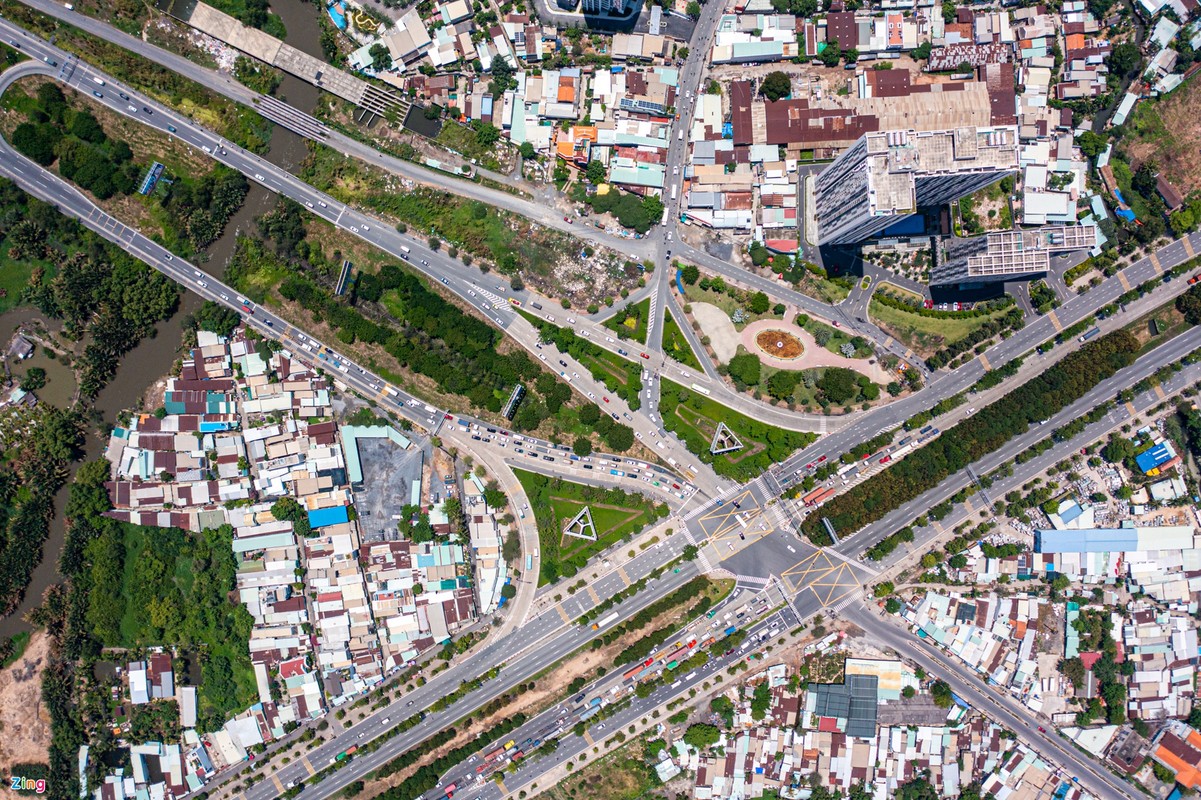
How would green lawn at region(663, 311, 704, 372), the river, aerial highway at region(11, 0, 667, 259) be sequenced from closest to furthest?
the river < green lawn at region(663, 311, 704, 372) < aerial highway at region(11, 0, 667, 259)

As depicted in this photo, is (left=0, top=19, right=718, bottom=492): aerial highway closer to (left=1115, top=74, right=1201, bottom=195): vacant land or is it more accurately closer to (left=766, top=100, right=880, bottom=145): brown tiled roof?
(left=766, top=100, right=880, bottom=145): brown tiled roof

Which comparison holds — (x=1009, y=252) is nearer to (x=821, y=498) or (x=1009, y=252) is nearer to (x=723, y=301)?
(x=723, y=301)

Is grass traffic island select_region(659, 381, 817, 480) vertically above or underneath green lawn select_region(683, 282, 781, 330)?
underneath

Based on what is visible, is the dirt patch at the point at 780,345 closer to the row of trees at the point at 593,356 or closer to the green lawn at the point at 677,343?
the green lawn at the point at 677,343

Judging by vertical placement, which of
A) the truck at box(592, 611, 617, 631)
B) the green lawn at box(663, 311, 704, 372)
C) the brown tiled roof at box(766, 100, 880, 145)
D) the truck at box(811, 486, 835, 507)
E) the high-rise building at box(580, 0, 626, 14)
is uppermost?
the high-rise building at box(580, 0, 626, 14)

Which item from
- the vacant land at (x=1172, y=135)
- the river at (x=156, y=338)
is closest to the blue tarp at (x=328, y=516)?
the river at (x=156, y=338)

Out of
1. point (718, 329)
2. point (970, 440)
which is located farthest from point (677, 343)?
point (970, 440)

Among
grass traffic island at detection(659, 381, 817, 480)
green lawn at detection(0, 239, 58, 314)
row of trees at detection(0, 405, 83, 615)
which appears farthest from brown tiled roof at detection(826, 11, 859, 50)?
row of trees at detection(0, 405, 83, 615)
